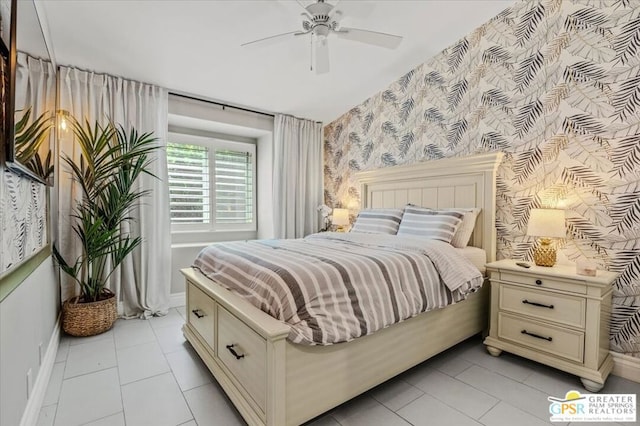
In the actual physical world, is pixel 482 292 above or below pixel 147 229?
below

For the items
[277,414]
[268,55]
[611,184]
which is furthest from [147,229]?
[611,184]

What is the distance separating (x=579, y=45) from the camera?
238 centimetres

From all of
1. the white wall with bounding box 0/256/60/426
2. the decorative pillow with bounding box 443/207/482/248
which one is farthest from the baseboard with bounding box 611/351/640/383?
the white wall with bounding box 0/256/60/426

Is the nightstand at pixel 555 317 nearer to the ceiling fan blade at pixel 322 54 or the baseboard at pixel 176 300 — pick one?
the ceiling fan blade at pixel 322 54

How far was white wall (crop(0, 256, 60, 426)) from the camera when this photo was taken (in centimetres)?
127

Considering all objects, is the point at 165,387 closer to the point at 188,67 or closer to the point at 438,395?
the point at 438,395

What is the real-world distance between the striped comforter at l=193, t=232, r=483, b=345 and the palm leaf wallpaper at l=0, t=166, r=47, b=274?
41.1 inches

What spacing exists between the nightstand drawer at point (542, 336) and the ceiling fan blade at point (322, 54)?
8.12 ft

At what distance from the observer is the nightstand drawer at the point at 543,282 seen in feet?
6.72

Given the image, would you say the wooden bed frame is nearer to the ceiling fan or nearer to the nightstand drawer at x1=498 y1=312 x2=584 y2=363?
the nightstand drawer at x1=498 y1=312 x2=584 y2=363

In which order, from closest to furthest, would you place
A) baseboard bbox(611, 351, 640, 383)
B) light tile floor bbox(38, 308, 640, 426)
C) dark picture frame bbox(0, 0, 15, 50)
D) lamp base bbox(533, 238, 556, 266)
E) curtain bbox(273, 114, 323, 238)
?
dark picture frame bbox(0, 0, 15, 50) < light tile floor bbox(38, 308, 640, 426) < baseboard bbox(611, 351, 640, 383) < lamp base bbox(533, 238, 556, 266) < curtain bbox(273, 114, 323, 238)

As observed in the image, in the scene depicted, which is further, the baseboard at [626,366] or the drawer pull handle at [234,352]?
the baseboard at [626,366]

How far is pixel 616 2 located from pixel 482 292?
2.37 m
